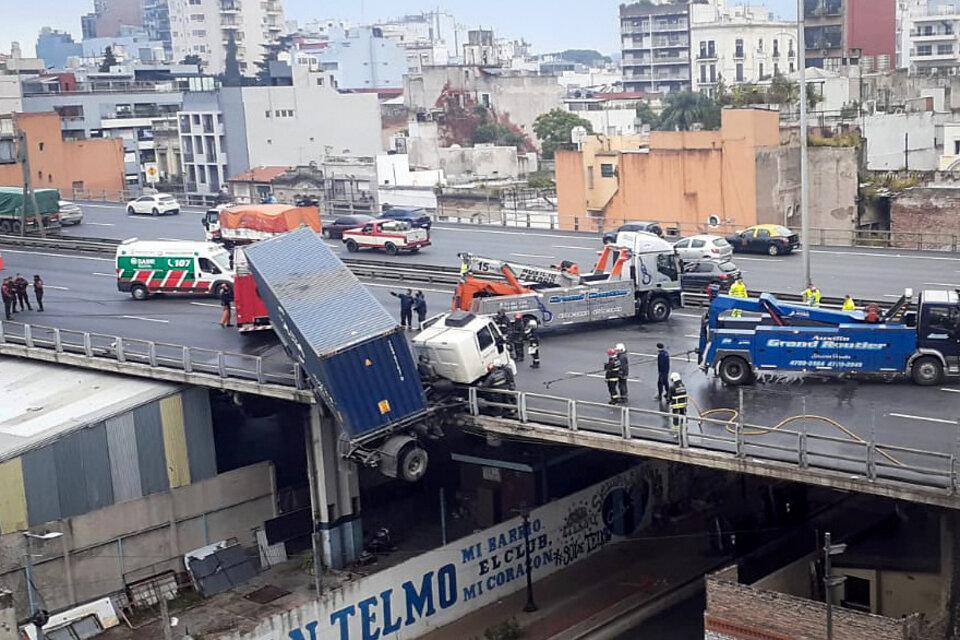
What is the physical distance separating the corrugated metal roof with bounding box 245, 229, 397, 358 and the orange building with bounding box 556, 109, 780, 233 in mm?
29967

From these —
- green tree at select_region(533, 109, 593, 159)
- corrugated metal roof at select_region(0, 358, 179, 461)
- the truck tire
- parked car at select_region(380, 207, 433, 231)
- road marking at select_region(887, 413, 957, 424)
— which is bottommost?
road marking at select_region(887, 413, 957, 424)

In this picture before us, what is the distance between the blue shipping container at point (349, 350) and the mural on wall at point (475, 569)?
12.0 feet

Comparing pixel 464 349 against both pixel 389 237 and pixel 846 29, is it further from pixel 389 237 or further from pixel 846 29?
pixel 846 29

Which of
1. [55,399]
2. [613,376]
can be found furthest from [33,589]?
[613,376]

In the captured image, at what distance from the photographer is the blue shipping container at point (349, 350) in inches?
1142

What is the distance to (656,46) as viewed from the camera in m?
170

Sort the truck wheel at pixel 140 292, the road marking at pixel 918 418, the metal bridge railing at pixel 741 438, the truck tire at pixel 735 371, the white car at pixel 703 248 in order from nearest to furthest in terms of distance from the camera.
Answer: the metal bridge railing at pixel 741 438 < the road marking at pixel 918 418 < the truck tire at pixel 735 371 < the truck wheel at pixel 140 292 < the white car at pixel 703 248

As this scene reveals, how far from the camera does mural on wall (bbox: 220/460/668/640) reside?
28.6 m

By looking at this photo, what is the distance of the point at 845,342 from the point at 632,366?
220 inches

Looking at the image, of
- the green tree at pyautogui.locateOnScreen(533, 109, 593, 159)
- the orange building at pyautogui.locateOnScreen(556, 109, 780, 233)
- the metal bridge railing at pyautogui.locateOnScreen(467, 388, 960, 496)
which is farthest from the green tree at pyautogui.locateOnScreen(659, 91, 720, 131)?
the metal bridge railing at pyautogui.locateOnScreen(467, 388, 960, 496)

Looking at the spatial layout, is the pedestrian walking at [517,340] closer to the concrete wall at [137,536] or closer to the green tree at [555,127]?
the concrete wall at [137,536]

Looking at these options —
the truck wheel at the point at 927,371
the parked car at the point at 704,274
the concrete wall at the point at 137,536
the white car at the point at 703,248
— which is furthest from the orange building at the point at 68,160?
the truck wheel at the point at 927,371

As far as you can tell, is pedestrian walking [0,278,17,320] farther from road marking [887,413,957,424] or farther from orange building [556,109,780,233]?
road marking [887,413,957,424]

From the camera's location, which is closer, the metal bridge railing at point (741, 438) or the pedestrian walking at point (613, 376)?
the metal bridge railing at point (741, 438)
